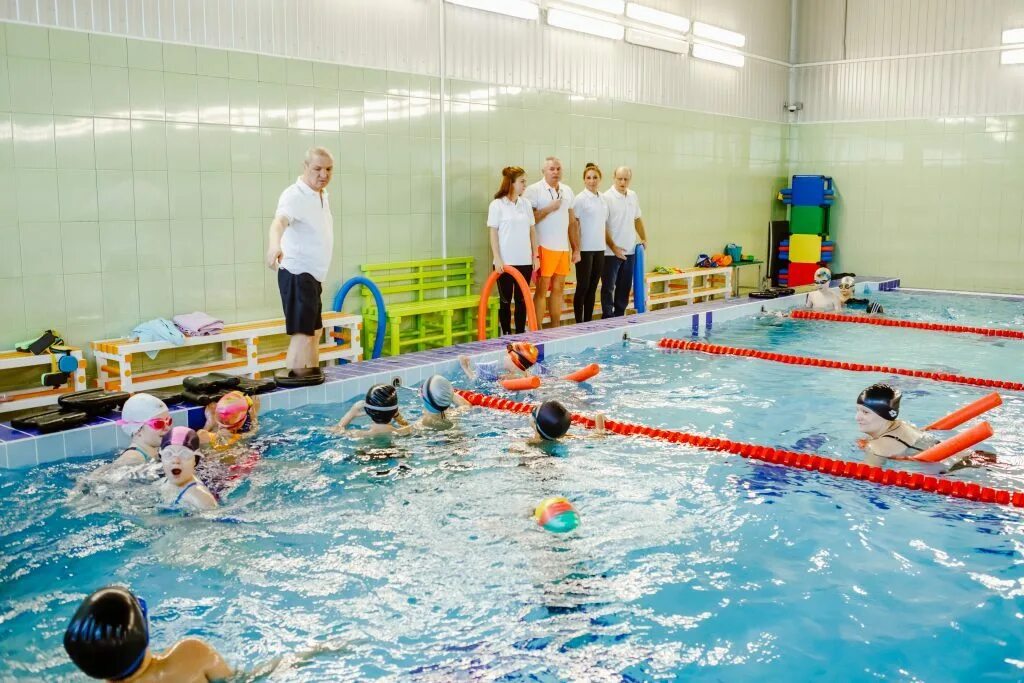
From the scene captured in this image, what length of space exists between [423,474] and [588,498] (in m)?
0.88

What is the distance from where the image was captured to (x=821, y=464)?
495 cm

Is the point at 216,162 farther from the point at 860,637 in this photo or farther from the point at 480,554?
the point at 860,637

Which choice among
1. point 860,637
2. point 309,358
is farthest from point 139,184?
point 860,637

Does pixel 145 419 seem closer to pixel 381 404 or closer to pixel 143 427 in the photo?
pixel 143 427

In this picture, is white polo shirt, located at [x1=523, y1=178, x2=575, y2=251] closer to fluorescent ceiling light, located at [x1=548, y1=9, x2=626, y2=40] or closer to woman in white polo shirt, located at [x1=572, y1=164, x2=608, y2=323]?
woman in white polo shirt, located at [x1=572, y1=164, x2=608, y2=323]

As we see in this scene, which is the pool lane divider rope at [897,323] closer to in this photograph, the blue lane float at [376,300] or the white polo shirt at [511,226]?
the white polo shirt at [511,226]

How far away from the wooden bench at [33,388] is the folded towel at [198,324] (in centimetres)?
84

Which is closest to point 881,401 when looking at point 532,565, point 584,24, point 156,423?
point 532,565

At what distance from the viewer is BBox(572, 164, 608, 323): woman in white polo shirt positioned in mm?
9867

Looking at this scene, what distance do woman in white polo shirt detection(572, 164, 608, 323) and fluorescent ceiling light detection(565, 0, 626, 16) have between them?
2.32 metres

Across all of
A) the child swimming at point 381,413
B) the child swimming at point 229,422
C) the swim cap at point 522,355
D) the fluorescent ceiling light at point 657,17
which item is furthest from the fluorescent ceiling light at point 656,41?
the child swimming at point 229,422

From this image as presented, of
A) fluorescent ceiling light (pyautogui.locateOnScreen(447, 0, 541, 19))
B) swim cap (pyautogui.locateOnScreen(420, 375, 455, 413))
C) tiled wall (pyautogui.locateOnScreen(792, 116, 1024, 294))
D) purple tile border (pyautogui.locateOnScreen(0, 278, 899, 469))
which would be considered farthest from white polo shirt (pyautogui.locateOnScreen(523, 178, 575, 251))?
tiled wall (pyautogui.locateOnScreen(792, 116, 1024, 294))

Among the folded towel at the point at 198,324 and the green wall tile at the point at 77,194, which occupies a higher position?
the green wall tile at the point at 77,194

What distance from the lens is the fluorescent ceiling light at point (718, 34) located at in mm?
13078
